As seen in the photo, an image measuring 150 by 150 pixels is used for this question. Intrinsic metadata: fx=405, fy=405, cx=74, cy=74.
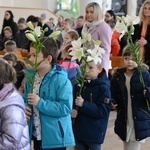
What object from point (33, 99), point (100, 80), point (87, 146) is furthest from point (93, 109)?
point (33, 99)

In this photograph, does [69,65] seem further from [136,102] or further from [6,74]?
[6,74]

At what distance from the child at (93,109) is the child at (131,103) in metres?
0.19

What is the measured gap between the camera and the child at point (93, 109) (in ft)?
10.7

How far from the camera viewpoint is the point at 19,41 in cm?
852

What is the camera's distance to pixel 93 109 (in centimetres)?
326

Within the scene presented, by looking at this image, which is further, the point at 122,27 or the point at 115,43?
the point at 115,43

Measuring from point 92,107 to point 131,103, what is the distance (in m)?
0.43

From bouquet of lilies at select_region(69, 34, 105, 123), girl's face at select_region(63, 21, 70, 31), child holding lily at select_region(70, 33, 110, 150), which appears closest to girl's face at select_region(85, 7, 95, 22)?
child holding lily at select_region(70, 33, 110, 150)

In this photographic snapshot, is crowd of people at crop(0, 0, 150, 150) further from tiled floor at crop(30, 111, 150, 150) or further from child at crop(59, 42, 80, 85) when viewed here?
tiled floor at crop(30, 111, 150, 150)

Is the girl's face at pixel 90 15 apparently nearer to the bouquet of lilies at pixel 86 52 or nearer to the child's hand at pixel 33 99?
the bouquet of lilies at pixel 86 52

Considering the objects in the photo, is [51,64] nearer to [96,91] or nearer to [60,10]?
[96,91]

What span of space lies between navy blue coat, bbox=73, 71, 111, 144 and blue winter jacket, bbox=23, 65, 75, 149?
0.43 m

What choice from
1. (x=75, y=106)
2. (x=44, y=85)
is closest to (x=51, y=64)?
(x=44, y=85)

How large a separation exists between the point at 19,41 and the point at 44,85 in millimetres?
5779
